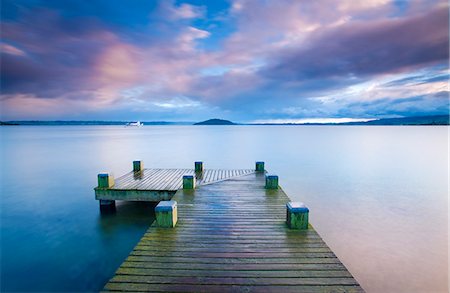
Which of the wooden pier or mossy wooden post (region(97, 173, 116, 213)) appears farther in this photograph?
mossy wooden post (region(97, 173, 116, 213))

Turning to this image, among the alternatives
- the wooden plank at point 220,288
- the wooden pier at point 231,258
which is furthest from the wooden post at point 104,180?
the wooden plank at point 220,288

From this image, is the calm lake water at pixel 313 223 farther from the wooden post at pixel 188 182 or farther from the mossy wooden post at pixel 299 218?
the mossy wooden post at pixel 299 218

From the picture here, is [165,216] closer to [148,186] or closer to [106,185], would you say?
[148,186]

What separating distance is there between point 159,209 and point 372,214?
11.2 meters

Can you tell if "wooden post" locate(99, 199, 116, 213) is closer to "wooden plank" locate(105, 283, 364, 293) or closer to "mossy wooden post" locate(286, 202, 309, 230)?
"wooden plank" locate(105, 283, 364, 293)

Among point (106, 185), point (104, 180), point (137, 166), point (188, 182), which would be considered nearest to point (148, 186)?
point (106, 185)

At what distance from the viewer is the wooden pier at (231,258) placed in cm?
402

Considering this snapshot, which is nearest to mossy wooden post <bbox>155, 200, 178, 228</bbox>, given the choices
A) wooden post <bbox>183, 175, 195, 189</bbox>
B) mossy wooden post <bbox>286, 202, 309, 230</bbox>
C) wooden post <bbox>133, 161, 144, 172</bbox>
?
mossy wooden post <bbox>286, 202, 309, 230</bbox>

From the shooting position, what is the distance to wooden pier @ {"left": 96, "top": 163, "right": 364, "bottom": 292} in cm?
402

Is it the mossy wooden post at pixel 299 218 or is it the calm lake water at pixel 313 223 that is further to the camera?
the calm lake water at pixel 313 223

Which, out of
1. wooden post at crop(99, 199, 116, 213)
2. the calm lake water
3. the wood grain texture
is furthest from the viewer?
wooden post at crop(99, 199, 116, 213)

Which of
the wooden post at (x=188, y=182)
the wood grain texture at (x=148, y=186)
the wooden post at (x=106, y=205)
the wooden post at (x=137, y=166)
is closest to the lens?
the wooden post at (x=188, y=182)

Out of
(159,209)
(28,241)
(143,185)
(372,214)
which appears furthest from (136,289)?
(372,214)

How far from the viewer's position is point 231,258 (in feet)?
15.8
